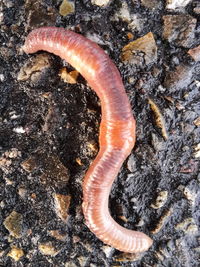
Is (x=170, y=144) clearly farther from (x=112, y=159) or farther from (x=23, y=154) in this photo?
(x=23, y=154)

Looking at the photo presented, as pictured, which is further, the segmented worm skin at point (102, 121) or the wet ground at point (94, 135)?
the wet ground at point (94, 135)

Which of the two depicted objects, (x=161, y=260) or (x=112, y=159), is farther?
(x=161, y=260)

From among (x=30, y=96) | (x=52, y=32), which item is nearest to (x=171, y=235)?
(x=30, y=96)

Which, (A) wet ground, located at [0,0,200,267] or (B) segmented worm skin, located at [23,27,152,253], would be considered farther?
(A) wet ground, located at [0,0,200,267]

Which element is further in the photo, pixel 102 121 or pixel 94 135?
pixel 94 135
